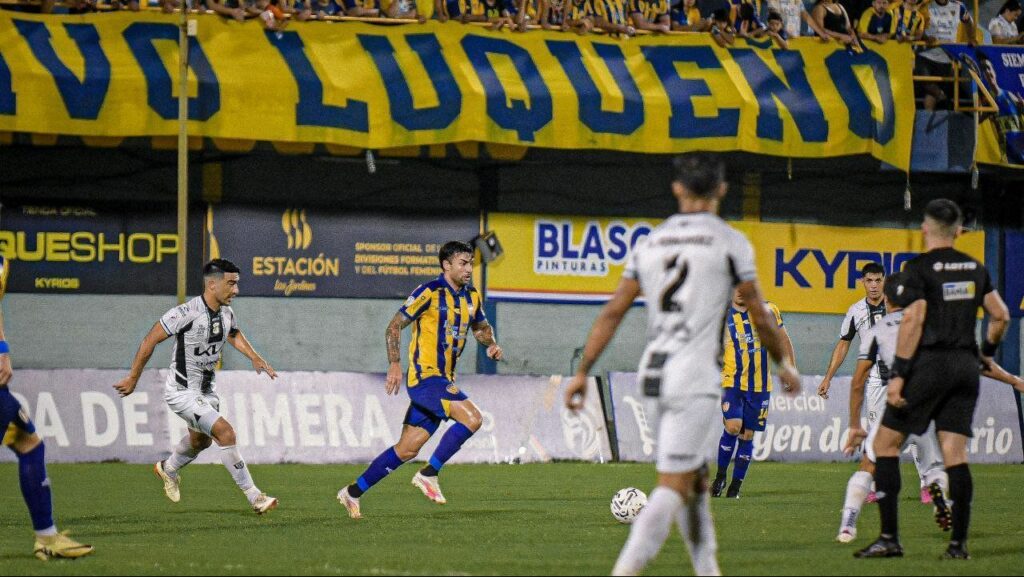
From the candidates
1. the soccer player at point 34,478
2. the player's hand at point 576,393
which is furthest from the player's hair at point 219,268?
the player's hand at point 576,393

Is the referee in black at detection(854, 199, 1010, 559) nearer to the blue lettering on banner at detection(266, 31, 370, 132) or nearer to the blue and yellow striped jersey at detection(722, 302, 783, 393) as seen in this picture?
the blue and yellow striped jersey at detection(722, 302, 783, 393)

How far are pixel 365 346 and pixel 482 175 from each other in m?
3.49

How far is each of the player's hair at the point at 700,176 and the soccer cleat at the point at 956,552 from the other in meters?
3.55

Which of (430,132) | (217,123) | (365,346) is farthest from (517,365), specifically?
(217,123)

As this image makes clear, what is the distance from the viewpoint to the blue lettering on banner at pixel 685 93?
2477 centimetres

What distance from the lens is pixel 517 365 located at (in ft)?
84.9

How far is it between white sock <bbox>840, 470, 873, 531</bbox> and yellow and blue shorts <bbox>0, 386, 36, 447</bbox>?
559 cm

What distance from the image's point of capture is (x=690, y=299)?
7.50 metres

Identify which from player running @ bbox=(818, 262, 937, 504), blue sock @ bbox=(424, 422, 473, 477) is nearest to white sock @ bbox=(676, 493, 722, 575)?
blue sock @ bbox=(424, 422, 473, 477)

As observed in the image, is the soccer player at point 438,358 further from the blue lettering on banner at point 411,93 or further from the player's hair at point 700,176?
the blue lettering on banner at point 411,93

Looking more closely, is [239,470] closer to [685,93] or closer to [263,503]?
[263,503]

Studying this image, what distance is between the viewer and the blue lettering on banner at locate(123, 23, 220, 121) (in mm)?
22594

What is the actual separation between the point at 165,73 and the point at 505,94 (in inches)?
202

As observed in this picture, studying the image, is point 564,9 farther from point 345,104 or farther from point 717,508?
point 717,508
